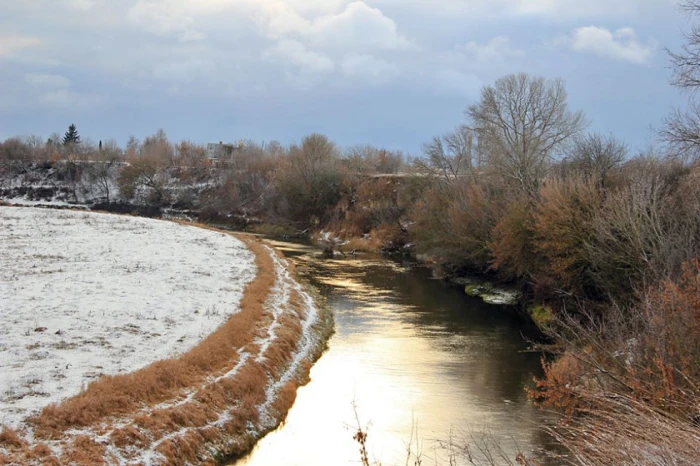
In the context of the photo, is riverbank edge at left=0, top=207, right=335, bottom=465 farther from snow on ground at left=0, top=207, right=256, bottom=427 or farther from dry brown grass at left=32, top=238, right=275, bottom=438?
snow on ground at left=0, top=207, right=256, bottom=427

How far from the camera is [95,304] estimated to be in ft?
65.4

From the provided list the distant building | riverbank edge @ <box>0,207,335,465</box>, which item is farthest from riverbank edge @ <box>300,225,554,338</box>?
the distant building

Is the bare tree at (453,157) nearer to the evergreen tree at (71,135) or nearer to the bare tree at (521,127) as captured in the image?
the bare tree at (521,127)

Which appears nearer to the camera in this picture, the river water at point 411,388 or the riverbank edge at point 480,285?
the river water at point 411,388

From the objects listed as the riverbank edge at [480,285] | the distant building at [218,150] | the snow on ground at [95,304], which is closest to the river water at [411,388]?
the riverbank edge at [480,285]

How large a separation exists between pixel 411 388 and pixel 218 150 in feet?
401

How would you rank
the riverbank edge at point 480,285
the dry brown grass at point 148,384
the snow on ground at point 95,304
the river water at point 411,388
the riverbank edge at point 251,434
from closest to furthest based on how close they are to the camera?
the riverbank edge at point 251,434
the dry brown grass at point 148,384
the river water at point 411,388
the snow on ground at point 95,304
the riverbank edge at point 480,285

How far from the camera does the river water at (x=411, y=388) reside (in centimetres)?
1328

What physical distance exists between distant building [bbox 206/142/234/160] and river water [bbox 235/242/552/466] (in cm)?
10176

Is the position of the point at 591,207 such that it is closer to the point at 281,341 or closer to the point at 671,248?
the point at 671,248

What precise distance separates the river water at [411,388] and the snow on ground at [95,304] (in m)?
4.18

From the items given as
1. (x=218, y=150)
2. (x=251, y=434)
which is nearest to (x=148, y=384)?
(x=251, y=434)

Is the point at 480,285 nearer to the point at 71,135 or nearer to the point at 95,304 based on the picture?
the point at 95,304

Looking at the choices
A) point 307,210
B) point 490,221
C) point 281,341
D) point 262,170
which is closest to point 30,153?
point 262,170
